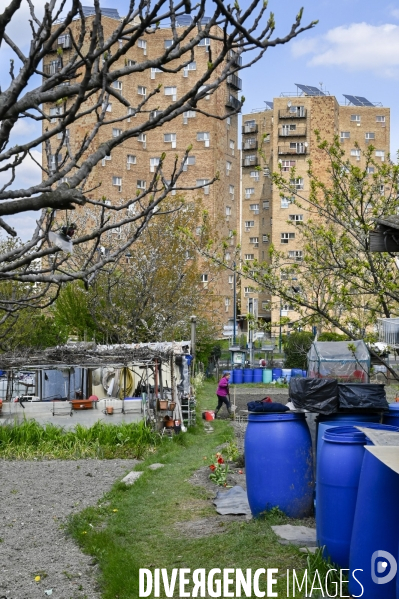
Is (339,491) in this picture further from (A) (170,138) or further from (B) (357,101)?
(B) (357,101)

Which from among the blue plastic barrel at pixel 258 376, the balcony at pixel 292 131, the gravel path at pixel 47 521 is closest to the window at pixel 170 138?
the balcony at pixel 292 131

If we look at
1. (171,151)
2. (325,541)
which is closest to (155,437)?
(325,541)

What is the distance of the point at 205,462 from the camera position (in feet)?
49.1

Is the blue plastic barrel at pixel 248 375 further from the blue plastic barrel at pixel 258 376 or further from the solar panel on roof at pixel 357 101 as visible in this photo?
the solar panel on roof at pixel 357 101

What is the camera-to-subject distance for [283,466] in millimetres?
8945

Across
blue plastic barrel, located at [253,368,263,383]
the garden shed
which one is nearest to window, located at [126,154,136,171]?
blue plastic barrel, located at [253,368,263,383]

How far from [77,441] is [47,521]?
23.6 feet

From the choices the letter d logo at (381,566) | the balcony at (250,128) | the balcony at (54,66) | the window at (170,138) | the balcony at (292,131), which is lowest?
the letter d logo at (381,566)

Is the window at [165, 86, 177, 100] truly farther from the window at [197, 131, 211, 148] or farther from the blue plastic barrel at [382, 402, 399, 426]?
the blue plastic barrel at [382, 402, 399, 426]

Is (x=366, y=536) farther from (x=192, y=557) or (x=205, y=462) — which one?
(x=205, y=462)

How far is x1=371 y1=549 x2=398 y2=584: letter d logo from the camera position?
19.5ft

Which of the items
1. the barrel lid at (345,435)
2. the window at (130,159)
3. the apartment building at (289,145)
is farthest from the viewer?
the apartment building at (289,145)

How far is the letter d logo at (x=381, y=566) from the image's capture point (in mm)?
5938

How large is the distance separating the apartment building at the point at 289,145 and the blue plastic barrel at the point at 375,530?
60936mm
